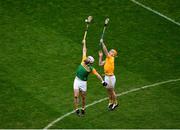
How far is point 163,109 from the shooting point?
27.3 metres

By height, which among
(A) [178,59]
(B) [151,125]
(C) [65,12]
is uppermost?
(C) [65,12]

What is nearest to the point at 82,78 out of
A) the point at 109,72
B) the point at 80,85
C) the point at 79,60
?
the point at 80,85

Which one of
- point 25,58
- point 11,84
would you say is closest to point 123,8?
point 25,58

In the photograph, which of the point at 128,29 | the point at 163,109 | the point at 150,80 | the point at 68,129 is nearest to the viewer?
the point at 68,129

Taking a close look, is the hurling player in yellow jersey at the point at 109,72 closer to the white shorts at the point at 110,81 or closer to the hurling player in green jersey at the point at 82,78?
the white shorts at the point at 110,81

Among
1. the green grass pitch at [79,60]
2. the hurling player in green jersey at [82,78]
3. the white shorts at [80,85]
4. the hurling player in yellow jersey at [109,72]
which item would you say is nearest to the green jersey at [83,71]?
the hurling player in green jersey at [82,78]

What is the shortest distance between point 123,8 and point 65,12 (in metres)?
3.35

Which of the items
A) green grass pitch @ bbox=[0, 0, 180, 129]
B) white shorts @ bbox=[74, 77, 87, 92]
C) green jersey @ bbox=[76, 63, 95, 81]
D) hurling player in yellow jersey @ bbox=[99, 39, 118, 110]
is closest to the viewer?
green jersey @ bbox=[76, 63, 95, 81]

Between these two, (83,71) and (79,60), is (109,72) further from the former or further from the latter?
(79,60)

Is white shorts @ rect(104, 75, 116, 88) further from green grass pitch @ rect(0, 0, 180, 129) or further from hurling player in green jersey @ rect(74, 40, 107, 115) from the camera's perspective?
green grass pitch @ rect(0, 0, 180, 129)

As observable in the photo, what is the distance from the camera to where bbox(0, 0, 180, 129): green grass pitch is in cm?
2650

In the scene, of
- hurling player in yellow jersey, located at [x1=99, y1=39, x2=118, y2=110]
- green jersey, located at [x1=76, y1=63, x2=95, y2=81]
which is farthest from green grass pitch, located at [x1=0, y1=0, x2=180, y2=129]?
green jersey, located at [x1=76, y1=63, x2=95, y2=81]

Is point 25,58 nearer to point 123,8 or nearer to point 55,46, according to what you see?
point 55,46

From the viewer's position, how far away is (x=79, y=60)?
31.1m
